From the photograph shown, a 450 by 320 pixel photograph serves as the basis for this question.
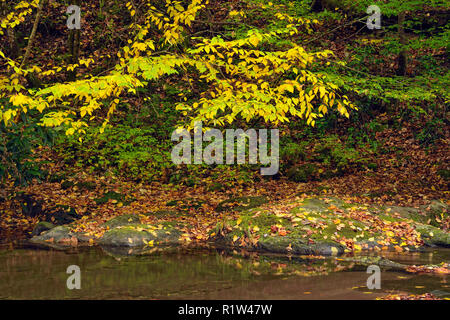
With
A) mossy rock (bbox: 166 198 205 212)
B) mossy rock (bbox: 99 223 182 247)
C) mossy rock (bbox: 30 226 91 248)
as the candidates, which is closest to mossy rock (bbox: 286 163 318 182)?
mossy rock (bbox: 166 198 205 212)

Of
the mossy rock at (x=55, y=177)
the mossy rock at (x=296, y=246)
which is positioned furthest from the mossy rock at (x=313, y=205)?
the mossy rock at (x=55, y=177)

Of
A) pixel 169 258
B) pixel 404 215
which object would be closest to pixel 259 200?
pixel 404 215

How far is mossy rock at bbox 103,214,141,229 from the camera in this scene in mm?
10672

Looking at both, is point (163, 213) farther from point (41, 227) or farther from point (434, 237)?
point (434, 237)

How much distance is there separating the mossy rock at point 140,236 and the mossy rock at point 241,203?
1.99 m

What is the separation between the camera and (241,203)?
1215cm

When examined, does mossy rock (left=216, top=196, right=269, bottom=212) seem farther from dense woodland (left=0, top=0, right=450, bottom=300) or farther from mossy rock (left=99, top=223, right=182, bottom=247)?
mossy rock (left=99, top=223, right=182, bottom=247)

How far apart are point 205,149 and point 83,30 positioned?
8.01 meters

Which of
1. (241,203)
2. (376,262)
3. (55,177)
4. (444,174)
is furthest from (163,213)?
(444,174)

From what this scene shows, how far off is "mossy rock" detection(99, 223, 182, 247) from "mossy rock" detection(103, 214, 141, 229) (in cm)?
43

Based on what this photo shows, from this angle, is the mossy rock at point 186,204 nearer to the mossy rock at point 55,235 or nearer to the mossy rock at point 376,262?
the mossy rock at point 55,235

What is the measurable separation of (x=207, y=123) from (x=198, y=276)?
305cm

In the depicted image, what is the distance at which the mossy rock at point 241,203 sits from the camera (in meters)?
12.0
